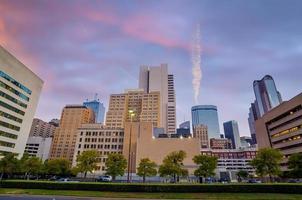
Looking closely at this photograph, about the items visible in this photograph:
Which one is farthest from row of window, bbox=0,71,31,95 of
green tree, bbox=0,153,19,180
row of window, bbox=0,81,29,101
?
green tree, bbox=0,153,19,180

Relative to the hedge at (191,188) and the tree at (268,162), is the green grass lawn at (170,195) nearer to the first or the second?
the hedge at (191,188)

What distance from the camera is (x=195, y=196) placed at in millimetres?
27688

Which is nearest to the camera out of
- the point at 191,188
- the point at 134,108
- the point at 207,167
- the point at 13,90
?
the point at 191,188

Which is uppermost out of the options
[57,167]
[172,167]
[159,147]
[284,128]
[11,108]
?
[11,108]

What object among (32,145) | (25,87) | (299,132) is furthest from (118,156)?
(32,145)

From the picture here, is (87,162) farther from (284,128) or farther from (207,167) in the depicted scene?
(284,128)

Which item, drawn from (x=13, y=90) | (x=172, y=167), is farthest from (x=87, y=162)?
(x=13, y=90)

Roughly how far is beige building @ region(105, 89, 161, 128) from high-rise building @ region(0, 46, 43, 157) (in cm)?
8740

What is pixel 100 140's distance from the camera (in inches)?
4759

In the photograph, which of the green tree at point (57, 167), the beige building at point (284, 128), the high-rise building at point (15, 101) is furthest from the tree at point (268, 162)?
the high-rise building at point (15, 101)

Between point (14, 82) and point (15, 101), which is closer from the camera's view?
point (14, 82)

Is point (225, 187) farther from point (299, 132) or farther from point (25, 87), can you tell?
point (25, 87)

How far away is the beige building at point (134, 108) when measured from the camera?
182375 mm

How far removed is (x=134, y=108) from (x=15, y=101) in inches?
4375
